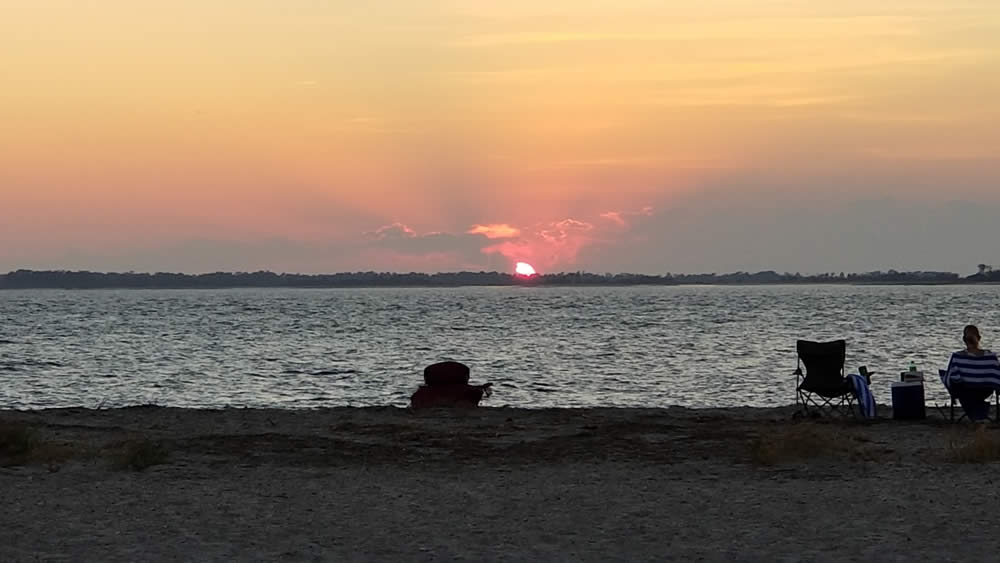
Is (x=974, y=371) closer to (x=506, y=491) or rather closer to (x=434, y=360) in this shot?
(x=506, y=491)

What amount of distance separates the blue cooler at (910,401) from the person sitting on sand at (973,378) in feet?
1.73

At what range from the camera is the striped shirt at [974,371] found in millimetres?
12789

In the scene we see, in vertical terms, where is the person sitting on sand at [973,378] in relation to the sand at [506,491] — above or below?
above

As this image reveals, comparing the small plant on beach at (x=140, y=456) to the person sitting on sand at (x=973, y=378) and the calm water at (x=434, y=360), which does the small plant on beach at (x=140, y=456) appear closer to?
the person sitting on sand at (x=973, y=378)

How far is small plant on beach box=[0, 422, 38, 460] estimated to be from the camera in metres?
11.0

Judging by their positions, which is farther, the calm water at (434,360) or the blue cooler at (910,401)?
the calm water at (434,360)

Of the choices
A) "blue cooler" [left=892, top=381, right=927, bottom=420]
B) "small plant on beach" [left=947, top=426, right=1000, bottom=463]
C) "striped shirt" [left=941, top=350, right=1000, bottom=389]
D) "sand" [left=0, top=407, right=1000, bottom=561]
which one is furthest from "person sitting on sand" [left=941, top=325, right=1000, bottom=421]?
"small plant on beach" [left=947, top=426, right=1000, bottom=463]

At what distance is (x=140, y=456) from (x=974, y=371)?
820 centimetres

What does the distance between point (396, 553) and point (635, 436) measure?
586 centimetres

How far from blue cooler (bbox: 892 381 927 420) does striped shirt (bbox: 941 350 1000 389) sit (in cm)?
55

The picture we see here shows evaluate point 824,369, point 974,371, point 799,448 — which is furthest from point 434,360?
point 799,448

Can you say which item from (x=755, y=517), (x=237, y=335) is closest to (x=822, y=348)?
(x=755, y=517)

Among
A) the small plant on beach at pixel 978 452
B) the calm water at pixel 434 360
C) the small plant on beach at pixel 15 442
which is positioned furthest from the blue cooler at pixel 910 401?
the small plant on beach at pixel 15 442

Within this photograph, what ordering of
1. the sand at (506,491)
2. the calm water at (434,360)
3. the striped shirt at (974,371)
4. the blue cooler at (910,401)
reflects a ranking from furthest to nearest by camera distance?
the calm water at (434,360) < the blue cooler at (910,401) < the striped shirt at (974,371) < the sand at (506,491)
